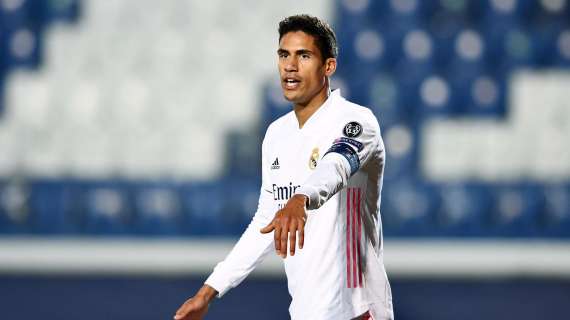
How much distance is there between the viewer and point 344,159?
7.60ft

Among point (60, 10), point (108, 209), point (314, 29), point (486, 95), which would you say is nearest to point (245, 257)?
point (314, 29)

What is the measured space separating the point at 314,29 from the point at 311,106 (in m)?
0.24

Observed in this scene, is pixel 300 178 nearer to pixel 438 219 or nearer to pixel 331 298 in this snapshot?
pixel 331 298

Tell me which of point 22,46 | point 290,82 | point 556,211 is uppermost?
point 22,46

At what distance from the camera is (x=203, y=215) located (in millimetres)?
7547

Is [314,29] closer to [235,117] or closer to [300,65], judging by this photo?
[300,65]

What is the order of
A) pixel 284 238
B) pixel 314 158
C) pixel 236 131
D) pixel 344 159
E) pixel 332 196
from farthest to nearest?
pixel 236 131
pixel 314 158
pixel 332 196
pixel 344 159
pixel 284 238

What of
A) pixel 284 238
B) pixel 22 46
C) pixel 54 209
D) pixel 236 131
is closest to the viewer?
pixel 284 238

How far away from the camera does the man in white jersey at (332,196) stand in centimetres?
247

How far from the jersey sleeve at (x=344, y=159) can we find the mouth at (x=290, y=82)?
0.19 m

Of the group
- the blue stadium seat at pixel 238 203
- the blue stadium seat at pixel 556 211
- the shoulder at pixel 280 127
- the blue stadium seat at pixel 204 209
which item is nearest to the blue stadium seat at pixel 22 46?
the blue stadium seat at pixel 204 209

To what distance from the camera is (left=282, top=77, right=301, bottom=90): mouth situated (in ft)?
8.27

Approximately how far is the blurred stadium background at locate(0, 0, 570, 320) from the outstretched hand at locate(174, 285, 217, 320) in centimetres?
457

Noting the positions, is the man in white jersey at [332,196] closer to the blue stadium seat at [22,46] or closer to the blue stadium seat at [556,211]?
the blue stadium seat at [556,211]
